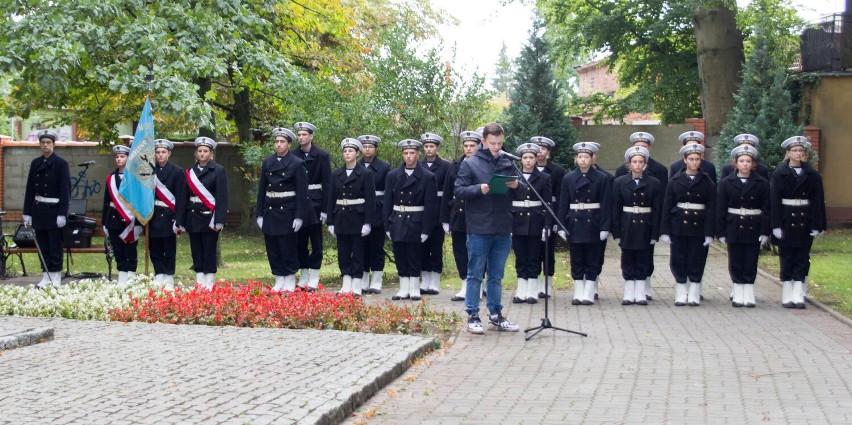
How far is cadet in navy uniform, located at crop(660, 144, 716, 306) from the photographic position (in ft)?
47.5

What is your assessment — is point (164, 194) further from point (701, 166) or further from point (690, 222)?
point (701, 166)

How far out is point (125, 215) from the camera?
611 inches

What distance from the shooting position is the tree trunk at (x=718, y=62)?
27.2 m

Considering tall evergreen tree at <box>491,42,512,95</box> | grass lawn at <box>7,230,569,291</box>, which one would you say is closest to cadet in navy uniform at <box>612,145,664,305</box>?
grass lawn at <box>7,230,569,291</box>

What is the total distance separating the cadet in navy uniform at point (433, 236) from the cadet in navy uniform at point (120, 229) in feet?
13.2

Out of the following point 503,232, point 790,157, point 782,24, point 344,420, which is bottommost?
point 344,420

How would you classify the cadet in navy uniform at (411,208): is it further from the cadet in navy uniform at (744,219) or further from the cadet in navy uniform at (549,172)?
the cadet in navy uniform at (744,219)

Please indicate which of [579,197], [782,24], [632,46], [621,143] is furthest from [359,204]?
[632,46]

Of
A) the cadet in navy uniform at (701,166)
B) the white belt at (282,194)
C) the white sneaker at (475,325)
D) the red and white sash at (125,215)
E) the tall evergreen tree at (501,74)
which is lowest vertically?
the white sneaker at (475,325)

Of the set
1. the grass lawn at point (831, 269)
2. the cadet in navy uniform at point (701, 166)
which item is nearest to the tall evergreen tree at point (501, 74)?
the grass lawn at point (831, 269)

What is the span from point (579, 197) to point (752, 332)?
338cm

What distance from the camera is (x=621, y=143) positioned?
87.6 ft

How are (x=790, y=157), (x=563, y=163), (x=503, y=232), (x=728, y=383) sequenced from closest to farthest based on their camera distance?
1. (x=728, y=383)
2. (x=503, y=232)
3. (x=790, y=157)
4. (x=563, y=163)

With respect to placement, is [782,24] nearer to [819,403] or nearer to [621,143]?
[621,143]
